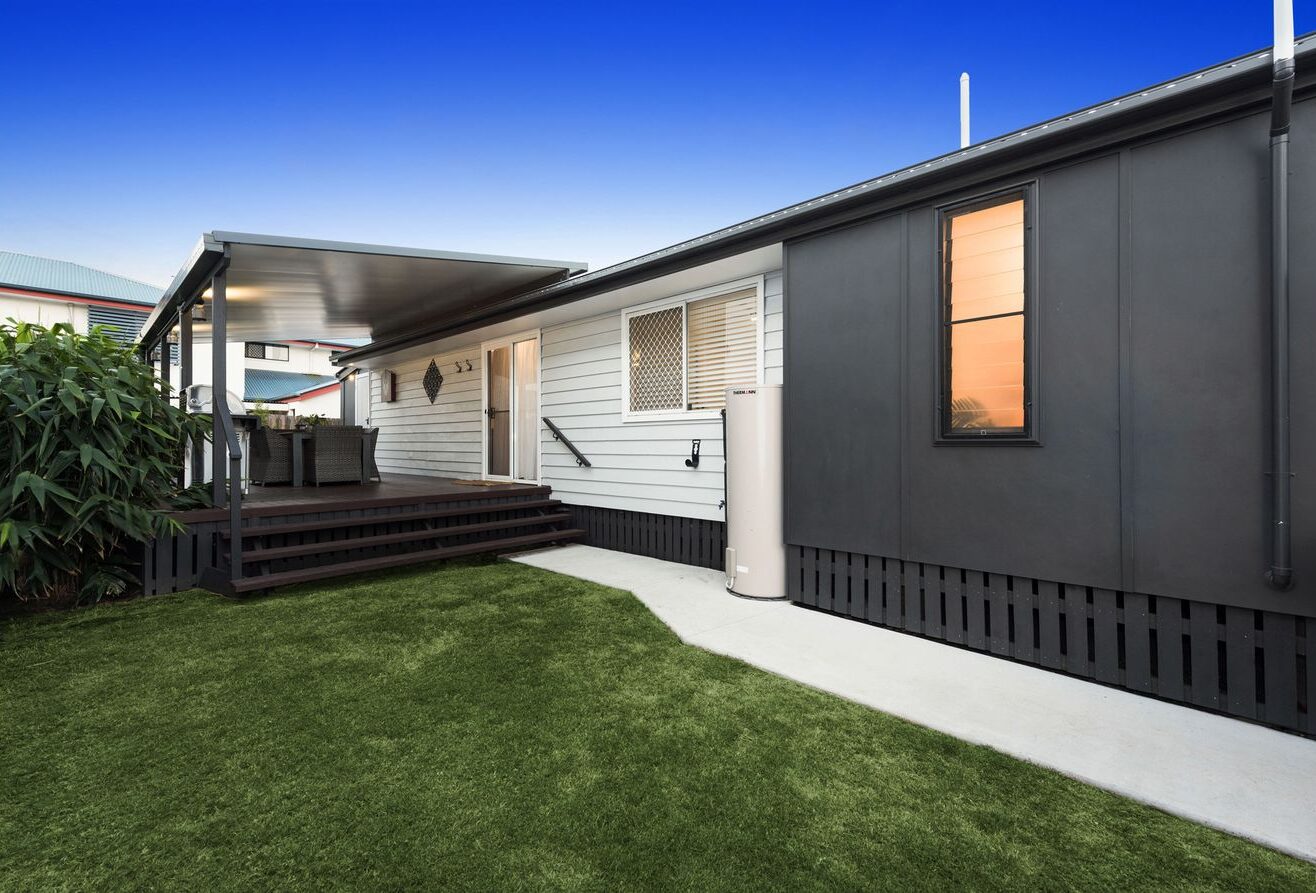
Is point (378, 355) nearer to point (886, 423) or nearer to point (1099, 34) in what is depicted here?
point (886, 423)

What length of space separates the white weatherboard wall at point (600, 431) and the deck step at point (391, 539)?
2.13 ft

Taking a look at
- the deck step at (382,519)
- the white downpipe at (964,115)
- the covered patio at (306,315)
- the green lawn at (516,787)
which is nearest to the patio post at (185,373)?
the covered patio at (306,315)

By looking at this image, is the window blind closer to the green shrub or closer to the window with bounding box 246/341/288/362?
the green shrub

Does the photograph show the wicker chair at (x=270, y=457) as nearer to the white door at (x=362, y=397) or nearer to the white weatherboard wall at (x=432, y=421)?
the white weatherboard wall at (x=432, y=421)

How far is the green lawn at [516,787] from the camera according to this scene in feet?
4.85

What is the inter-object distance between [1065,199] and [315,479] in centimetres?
761

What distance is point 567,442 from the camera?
6551mm

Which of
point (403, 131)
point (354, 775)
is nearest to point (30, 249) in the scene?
point (403, 131)

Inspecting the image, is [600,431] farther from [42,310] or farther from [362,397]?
[42,310]

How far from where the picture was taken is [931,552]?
10.9 ft

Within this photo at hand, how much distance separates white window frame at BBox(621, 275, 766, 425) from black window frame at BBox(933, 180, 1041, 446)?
66.0 inches

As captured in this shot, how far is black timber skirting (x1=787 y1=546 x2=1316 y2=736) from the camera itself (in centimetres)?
231

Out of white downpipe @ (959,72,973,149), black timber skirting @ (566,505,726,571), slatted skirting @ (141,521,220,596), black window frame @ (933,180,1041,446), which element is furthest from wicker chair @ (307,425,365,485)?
white downpipe @ (959,72,973,149)

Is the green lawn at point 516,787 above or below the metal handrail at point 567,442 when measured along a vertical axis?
below
